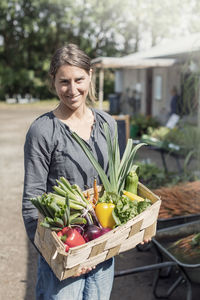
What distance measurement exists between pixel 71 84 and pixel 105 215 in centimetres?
64

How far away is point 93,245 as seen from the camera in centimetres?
146

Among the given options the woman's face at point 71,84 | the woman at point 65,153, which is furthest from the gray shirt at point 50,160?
the woman's face at point 71,84

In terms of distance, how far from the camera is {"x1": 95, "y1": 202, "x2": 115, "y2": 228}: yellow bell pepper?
163cm

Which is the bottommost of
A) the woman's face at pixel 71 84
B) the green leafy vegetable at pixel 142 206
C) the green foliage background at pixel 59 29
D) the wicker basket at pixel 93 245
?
the wicker basket at pixel 93 245

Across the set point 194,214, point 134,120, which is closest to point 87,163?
point 194,214

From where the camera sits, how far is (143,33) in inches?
1287

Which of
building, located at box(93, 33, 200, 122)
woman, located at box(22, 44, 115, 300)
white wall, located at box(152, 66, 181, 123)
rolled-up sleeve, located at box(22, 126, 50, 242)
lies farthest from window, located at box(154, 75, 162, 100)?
rolled-up sleeve, located at box(22, 126, 50, 242)

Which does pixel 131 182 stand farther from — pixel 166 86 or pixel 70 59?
pixel 166 86

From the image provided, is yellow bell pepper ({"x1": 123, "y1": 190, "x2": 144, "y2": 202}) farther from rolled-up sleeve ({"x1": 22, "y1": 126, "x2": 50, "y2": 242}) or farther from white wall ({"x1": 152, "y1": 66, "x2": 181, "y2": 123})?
white wall ({"x1": 152, "y1": 66, "x2": 181, "y2": 123})

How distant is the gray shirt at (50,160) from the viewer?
172cm

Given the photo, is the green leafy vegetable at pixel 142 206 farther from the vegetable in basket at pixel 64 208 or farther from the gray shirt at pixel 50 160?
the gray shirt at pixel 50 160

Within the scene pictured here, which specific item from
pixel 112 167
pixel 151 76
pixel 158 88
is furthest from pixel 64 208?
pixel 151 76

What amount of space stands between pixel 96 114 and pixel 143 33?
32.6m

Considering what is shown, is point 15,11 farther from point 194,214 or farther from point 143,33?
point 194,214
